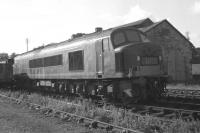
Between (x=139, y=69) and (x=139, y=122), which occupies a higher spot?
(x=139, y=69)

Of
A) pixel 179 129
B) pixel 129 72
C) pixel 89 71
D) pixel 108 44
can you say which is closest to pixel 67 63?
pixel 89 71

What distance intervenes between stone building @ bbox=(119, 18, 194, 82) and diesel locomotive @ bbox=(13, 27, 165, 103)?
61.5 feet

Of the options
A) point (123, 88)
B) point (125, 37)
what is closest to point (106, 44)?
point (125, 37)

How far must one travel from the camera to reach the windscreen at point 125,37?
1379 centimetres

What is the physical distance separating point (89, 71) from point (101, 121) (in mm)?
5681

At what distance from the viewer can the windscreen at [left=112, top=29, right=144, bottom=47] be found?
45.3 ft

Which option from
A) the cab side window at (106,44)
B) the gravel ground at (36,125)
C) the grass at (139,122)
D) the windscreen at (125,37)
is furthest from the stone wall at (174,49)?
the gravel ground at (36,125)

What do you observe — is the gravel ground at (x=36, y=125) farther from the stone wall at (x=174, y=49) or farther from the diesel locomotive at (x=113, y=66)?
the stone wall at (x=174, y=49)

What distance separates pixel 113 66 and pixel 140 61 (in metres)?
1.18

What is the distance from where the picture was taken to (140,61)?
12.7 meters

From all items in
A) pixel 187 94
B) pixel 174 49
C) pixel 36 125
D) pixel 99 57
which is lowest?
pixel 36 125

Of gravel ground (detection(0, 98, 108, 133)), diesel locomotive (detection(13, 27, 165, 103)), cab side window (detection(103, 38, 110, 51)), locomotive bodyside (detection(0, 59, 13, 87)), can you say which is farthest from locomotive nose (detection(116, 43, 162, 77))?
locomotive bodyside (detection(0, 59, 13, 87))

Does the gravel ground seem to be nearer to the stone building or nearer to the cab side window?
the cab side window

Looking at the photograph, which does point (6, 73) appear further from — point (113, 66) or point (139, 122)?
point (139, 122)
